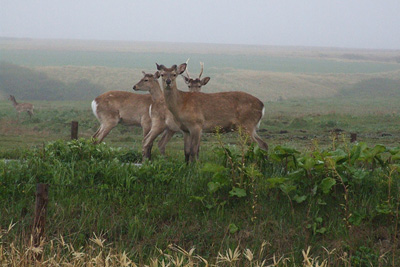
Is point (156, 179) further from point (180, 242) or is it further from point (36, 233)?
point (36, 233)

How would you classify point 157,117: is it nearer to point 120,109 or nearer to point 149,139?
point 149,139

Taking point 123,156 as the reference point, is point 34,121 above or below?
below

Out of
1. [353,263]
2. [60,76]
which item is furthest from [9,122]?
[60,76]

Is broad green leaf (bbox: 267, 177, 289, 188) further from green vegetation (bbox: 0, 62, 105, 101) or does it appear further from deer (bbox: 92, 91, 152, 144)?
green vegetation (bbox: 0, 62, 105, 101)

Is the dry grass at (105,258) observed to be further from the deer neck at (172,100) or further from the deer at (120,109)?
the deer at (120,109)

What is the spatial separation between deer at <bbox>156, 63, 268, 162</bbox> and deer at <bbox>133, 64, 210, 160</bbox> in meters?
0.48

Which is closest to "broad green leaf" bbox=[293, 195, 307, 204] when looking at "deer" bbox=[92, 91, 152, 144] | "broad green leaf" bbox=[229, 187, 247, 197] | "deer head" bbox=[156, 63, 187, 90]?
"broad green leaf" bbox=[229, 187, 247, 197]

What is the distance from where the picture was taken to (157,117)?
14.2 meters

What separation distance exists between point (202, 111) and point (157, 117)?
1890 millimetres

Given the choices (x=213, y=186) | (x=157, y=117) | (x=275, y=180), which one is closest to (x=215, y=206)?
(x=213, y=186)

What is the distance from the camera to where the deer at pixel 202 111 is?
12.4 meters

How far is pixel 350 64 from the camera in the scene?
15888 centimetres

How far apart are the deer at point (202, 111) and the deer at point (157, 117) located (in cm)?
48

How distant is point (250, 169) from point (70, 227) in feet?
8.05
